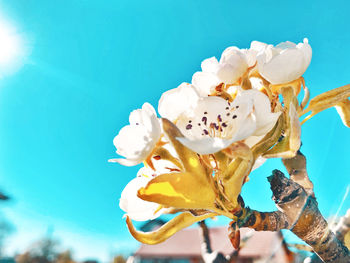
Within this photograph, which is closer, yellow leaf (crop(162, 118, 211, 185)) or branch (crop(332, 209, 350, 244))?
yellow leaf (crop(162, 118, 211, 185))

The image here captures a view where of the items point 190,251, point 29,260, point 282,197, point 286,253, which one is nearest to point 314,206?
point 282,197

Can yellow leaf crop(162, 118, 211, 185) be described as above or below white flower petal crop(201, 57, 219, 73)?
below

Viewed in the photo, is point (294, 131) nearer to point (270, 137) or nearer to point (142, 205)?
point (270, 137)

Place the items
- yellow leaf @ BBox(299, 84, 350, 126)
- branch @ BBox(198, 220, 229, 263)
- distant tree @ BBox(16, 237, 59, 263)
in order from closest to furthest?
yellow leaf @ BBox(299, 84, 350, 126) → branch @ BBox(198, 220, 229, 263) → distant tree @ BBox(16, 237, 59, 263)

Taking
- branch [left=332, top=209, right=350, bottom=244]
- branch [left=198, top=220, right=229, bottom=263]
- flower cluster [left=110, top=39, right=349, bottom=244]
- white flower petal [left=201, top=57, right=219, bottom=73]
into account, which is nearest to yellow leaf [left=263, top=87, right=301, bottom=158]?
flower cluster [left=110, top=39, right=349, bottom=244]

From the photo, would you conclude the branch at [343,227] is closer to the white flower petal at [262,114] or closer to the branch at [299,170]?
the branch at [299,170]

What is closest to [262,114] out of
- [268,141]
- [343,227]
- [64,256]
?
[268,141]

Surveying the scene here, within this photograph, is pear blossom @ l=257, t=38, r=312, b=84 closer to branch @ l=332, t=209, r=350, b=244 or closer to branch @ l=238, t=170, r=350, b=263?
branch @ l=238, t=170, r=350, b=263

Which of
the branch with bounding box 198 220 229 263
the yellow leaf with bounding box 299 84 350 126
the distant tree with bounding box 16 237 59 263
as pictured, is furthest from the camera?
the distant tree with bounding box 16 237 59 263

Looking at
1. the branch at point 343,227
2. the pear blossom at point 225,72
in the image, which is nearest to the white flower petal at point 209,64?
the pear blossom at point 225,72

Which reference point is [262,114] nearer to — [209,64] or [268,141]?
[268,141]
